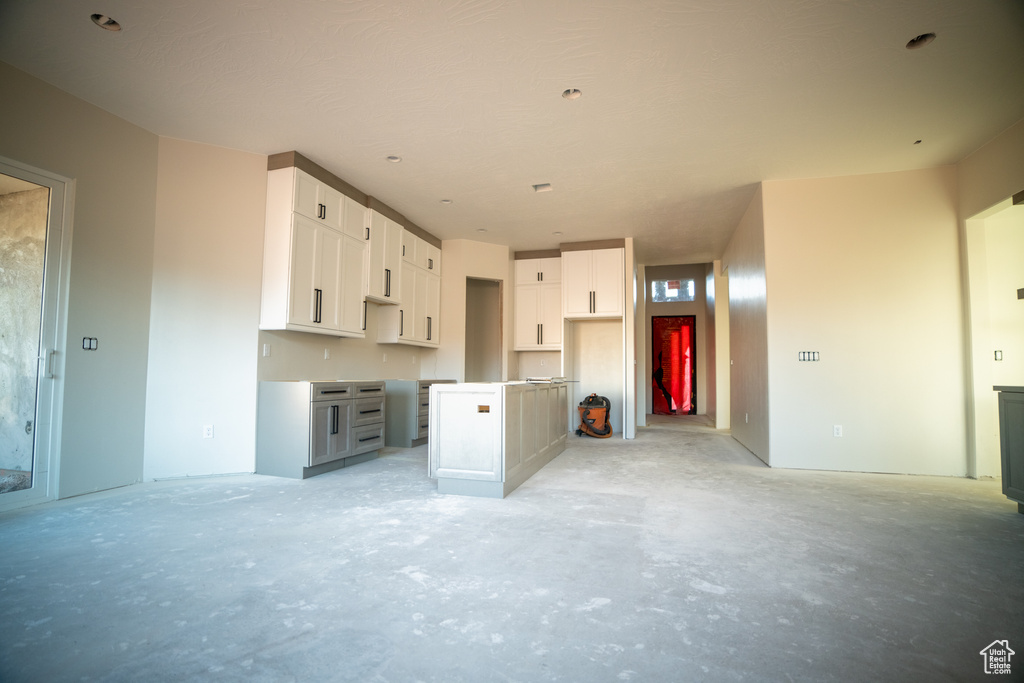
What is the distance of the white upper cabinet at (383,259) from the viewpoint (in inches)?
233

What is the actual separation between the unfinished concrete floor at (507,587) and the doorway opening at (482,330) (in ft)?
16.6

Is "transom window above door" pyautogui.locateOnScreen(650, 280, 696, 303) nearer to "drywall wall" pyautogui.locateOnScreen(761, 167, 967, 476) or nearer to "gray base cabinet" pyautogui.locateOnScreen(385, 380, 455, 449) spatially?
"drywall wall" pyautogui.locateOnScreen(761, 167, 967, 476)

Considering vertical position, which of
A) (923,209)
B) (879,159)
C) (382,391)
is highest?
(879,159)

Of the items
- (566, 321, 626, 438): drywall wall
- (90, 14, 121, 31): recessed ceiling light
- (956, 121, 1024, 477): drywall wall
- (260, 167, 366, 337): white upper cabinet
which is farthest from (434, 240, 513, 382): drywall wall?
(956, 121, 1024, 477): drywall wall

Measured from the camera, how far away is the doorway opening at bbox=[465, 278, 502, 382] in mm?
8828

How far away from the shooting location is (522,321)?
8.23 meters

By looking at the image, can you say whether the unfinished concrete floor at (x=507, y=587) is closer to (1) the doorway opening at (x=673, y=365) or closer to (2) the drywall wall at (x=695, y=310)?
(2) the drywall wall at (x=695, y=310)

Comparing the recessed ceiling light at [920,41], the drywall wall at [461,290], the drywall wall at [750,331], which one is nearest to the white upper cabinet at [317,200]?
the drywall wall at [461,290]

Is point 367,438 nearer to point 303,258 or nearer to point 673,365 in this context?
point 303,258

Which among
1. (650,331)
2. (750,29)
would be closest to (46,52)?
(750,29)

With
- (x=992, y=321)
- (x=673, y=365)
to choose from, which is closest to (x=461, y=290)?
(x=992, y=321)

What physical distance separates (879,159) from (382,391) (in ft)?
17.8

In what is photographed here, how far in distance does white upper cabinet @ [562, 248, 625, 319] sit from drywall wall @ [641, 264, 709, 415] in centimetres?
467

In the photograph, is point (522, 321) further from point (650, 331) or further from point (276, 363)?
point (650, 331)
